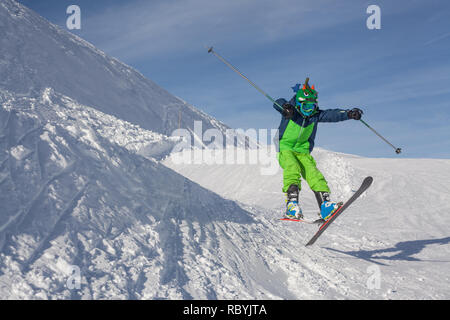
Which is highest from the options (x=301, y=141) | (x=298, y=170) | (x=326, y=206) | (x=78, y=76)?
(x=78, y=76)

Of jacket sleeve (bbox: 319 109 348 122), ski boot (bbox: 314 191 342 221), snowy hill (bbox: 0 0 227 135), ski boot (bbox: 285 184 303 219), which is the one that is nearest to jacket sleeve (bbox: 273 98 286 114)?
jacket sleeve (bbox: 319 109 348 122)

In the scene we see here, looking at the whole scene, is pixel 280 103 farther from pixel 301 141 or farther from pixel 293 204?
pixel 293 204

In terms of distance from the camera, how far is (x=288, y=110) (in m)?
5.22

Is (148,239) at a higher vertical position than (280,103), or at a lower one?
lower

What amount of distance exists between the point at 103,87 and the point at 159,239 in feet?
62.8

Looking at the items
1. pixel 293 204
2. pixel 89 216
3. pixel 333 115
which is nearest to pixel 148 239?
pixel 89 216

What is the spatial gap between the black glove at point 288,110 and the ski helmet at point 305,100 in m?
0.23

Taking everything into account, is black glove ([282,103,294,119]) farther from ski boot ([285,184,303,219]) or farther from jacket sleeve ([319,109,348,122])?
ski boot ([285,184,303,219])

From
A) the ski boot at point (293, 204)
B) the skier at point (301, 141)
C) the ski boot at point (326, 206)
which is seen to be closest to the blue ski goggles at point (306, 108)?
the skier at point (301, 141)

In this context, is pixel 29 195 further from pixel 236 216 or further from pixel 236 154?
pixel 236 154

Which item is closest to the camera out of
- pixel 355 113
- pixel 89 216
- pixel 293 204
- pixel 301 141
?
pixel 89 216

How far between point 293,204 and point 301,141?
89 cm
